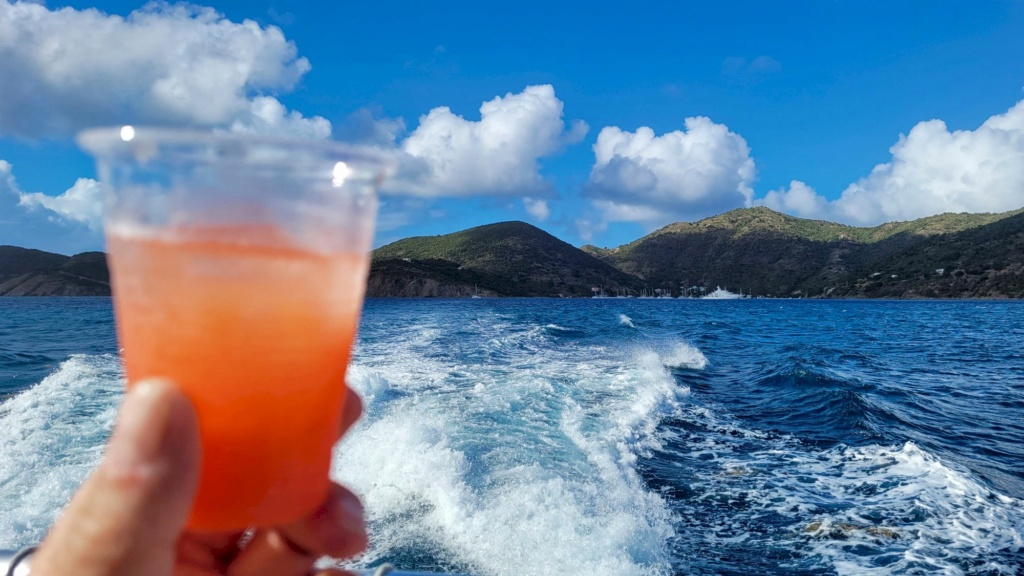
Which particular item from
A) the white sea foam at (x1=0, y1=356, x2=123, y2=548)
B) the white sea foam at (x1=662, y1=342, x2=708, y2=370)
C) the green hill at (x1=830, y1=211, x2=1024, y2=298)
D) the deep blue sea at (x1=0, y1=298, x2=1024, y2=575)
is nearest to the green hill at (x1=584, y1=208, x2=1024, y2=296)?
the green hill at (x1=830, y1=211, x2=1024, y2=298)

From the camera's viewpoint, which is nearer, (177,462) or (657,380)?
(177,462)

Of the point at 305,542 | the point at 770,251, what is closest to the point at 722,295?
the point at 770,251

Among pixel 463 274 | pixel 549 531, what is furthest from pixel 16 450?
pixel 463 274

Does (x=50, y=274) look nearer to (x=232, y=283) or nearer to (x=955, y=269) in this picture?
(x=232, y=283)

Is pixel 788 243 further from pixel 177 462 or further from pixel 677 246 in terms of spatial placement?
pixel 177 462

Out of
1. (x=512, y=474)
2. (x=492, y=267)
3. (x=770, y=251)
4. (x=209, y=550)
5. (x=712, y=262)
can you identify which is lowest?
(x=512, y=474)

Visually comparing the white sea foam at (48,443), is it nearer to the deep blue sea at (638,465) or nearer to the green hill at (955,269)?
the deep blue sea at (638,465)

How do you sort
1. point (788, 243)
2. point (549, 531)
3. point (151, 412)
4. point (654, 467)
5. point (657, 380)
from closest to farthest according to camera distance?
1. point (151, 412)
2. point (549, 531)
3. point (654, 467)
4. point (657, 380)
5. point (788, 243)

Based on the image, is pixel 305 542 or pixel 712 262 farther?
pixel 712 262
